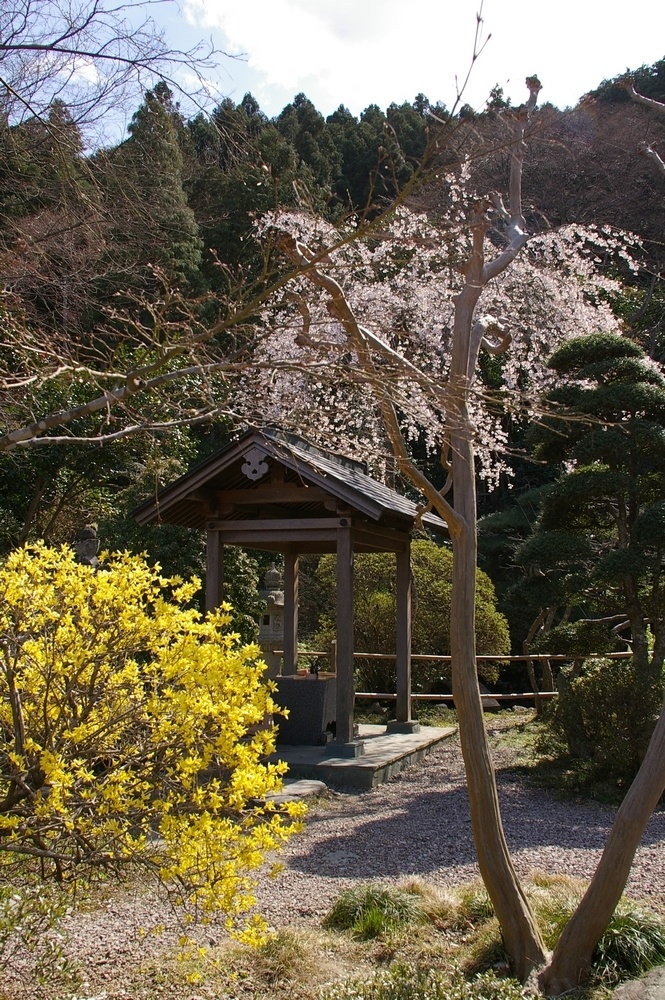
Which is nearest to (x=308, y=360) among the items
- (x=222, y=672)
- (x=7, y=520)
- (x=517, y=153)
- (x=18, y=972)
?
(x=222, y=672)

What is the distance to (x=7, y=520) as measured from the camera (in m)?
12.3

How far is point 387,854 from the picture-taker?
5.74m

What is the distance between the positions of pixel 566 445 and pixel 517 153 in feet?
12.6

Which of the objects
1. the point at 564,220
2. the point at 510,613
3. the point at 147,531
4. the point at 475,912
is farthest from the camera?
the point at 564,220

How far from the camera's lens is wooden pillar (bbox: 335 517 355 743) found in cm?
841

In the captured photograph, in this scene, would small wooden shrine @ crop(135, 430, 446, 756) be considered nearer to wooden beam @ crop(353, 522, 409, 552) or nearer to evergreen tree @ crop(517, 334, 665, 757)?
wooden beam @ crop(353, 522, 409, 552)

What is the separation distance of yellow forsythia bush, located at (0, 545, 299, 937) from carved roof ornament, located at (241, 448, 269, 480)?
17.3 feet

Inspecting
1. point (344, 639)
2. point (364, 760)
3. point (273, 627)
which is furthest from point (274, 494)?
point (273, 627)

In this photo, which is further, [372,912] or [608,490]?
[608,490]

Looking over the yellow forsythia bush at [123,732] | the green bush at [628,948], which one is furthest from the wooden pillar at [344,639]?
the yellow forsythia bush at [123,732]

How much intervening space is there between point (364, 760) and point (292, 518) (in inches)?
107

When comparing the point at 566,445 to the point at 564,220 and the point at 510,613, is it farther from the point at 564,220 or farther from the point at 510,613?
the point at 564,220

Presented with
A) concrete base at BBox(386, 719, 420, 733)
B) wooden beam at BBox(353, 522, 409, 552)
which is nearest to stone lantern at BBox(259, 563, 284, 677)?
wooden beam at BBox(353, 522, 409, 552)

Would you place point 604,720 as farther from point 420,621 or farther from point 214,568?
point 420,621
